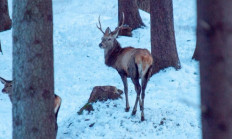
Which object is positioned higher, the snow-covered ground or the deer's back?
the deer's back

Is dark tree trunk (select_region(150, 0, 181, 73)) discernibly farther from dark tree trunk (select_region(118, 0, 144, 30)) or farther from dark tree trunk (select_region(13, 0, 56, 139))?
dark tree trunk (select_region(13, 0, 56, 139))

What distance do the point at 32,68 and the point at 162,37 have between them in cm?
827

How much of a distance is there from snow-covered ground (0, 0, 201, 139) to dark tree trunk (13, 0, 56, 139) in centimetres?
170

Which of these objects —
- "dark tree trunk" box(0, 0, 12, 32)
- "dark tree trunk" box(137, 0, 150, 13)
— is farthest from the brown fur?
"dark tree trunk" box(137, 0, 150, 13)

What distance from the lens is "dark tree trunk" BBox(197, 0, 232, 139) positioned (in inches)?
101

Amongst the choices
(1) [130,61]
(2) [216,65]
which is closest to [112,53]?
(1) [130,61]

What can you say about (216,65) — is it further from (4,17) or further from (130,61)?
(4,17)

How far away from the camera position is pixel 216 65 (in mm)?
2586

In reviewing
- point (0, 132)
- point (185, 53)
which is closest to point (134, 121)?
point (0, 132)

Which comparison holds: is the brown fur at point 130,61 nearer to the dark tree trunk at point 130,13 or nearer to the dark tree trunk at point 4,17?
the dark tree trunk at point 130,13

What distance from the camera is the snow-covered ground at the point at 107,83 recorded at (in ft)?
30.0

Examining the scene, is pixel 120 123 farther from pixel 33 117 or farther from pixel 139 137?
pixel 33 117

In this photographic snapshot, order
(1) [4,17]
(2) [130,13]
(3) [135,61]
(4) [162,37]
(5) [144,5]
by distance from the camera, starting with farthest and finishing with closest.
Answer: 1. (5) [144,5]
2. (1) [4,17]
3. (2) [130,13]
4. (4) [162,37]
5. (3) [135,61]

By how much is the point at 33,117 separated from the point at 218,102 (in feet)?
11.2
